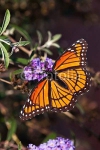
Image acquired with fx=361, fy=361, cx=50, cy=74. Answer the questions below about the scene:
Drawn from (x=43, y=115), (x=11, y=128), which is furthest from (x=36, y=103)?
(x=43, y=115)

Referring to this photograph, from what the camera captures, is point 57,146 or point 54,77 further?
point 54,77

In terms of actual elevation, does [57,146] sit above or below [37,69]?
below

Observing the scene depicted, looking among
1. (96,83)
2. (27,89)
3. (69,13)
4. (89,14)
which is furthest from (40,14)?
(27,89)

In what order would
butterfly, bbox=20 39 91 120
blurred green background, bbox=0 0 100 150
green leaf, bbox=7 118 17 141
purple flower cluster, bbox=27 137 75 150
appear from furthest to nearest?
blurred green background, bbox=0 0 100 150, green leaf, bbox=7 118 17 141, butterfly, bbox=20 39 91 120, purple flower cluster, bbox=27 137 75 150

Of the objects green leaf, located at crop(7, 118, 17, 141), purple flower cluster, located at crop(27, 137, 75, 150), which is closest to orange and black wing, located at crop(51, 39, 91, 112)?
purple flower cluster, located at crop(27, 137, 75, 150)

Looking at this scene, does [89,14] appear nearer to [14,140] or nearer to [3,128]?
[3,128]

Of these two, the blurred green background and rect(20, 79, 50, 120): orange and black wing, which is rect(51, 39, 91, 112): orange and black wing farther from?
the blurred green background

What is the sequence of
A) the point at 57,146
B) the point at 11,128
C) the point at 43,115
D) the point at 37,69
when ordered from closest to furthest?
the point at 57,146 < the point at 37,69 < the point at 11,128 < the point at 43,115

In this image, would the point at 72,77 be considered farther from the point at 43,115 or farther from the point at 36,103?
the point at 43,115
